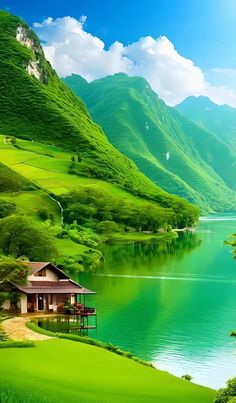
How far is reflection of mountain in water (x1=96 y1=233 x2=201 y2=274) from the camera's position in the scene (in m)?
95.3

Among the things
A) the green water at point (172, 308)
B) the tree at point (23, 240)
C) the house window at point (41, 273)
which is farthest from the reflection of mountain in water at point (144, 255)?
the house window at point (41, 273)

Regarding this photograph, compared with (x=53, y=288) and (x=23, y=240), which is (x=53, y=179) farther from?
(x=53, y=288)

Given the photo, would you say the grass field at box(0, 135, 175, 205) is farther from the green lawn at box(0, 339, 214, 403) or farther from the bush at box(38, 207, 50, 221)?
the green lawn at box(0, 339, 214, 403)

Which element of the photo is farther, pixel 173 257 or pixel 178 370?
pixel 173 257

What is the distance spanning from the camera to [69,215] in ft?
477

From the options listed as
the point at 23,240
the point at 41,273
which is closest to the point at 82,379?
the point at 41,273

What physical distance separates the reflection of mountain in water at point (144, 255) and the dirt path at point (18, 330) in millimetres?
43517

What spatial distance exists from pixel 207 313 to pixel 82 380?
116 feet

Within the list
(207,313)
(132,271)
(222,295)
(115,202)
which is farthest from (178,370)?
(115,202)

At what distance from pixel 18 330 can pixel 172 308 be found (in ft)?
80.8

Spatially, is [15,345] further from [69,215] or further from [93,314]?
[69,215]

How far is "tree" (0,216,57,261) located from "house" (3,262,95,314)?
595 inches

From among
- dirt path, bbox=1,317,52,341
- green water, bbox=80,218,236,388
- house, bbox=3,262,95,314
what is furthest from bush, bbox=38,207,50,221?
dirt path, bbox=1,317,52,341

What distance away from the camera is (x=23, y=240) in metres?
73.8
